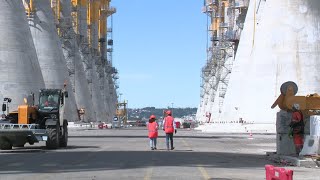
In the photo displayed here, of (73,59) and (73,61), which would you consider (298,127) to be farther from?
(73,59)

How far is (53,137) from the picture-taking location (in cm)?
2889

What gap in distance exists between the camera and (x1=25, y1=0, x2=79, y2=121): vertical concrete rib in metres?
68.5

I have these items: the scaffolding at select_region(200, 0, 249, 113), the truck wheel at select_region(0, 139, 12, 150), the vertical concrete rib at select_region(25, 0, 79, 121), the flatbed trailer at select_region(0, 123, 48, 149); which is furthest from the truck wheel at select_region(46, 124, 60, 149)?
the scaffolding at select_region(200, 0, 249, 113)

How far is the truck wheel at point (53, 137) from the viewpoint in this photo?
28.8 metres

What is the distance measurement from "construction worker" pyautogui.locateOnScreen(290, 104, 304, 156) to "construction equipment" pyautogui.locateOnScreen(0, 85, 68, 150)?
10.6 metres

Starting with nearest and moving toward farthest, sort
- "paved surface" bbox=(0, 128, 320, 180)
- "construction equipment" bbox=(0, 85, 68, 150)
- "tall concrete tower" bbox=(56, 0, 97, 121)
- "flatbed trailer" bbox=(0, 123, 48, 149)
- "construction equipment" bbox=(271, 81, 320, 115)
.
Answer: "paved surface" bbox=(0, 128, 320, 180)
"construction equipment" bbox=(271, 81, 320, 115)
"flatbed trailer" bbox=(0, 123, 48, 149)
"construction equipment" bbox=(0, 85, 68, 150)
"tall concrete tower" bbox=(56, 0, 97, 121)

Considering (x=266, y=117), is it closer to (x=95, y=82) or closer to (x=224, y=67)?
(x=224, y=67)

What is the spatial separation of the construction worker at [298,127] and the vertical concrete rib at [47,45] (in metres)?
48.4

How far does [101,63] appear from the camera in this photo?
13850 cm

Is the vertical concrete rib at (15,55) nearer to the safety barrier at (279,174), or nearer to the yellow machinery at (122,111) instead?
the safety barrier at (279,174)

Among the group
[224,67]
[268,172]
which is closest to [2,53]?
[268,172]

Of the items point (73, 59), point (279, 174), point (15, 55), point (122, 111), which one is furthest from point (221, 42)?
point (279, 174)

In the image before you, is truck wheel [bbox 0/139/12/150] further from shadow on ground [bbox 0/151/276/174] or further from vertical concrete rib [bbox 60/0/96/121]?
vertical concrete rib [bbox 60/0/96/121]

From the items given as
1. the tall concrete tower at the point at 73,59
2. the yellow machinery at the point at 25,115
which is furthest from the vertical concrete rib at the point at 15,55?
the tall concrete tower at the point at 73,59
